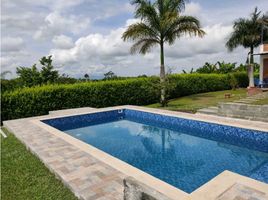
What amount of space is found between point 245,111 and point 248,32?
22.2 m

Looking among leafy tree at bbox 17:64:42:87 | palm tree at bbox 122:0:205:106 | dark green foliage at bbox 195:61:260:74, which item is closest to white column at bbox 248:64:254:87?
palm tree at bbox 122:0:205:106

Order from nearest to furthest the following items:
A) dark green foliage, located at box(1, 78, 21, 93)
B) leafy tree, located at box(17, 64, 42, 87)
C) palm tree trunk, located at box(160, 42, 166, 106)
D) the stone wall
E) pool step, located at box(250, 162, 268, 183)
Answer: pool step, located at box(250, 162, 268, 183) < the stone wall < dark green foliage, located at box(1, 78, 21, 93) < palm tree trunk, located at box(160, 42, 166, 106) < leafy tree, located at box(17, 64, 42, 87)

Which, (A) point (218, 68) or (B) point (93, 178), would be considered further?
(A) point (218, 68)

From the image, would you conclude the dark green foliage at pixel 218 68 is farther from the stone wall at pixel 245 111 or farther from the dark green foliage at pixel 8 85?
the dark green foliage at pixel 8 85

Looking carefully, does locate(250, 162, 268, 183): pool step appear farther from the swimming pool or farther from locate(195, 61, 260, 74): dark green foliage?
locate(195, 61, 260, 74): dark green foliage

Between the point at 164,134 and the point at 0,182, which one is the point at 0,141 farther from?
the point at 164,134

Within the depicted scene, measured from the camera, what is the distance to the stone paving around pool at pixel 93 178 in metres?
4.04

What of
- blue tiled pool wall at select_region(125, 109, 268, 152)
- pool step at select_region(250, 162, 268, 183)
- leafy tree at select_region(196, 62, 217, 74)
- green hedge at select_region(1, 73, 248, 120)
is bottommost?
pool step at select_region(250, 162, 268, 183)

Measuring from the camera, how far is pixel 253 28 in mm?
29297

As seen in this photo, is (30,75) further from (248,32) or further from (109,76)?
(248,32)

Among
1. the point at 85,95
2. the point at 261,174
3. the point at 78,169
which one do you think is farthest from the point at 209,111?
the point at 78,169

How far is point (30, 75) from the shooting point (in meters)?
22.1

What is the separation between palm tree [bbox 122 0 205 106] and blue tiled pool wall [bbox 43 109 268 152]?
12.0 ft

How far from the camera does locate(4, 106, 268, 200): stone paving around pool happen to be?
4.04m
